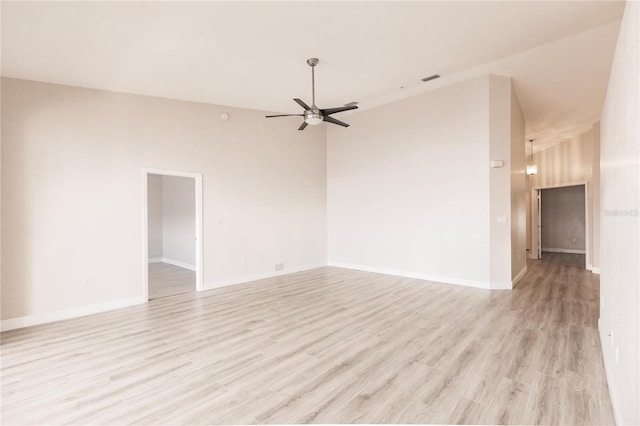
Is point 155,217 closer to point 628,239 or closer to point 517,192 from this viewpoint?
point 517,192

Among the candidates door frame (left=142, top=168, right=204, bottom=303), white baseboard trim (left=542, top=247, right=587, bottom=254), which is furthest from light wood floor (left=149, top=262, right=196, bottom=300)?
white baseboard trim (left=542, top=247, right=587, bottom=254)

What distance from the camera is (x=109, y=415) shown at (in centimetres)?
215

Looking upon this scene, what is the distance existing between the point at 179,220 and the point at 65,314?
446cm

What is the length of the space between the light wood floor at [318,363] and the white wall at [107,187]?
1.98 ft

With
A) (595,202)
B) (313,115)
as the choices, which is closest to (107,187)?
(313,115)

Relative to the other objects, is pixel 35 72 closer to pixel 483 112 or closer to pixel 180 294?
pixel 180 294

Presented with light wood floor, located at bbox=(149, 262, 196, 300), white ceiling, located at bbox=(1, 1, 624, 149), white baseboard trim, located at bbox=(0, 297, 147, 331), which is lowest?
light wood floor, located at bbox=(149, 262, 196, 300)

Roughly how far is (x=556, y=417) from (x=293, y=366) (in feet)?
6.53

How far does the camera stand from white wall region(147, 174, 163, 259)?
9.09 metres

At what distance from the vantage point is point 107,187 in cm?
467

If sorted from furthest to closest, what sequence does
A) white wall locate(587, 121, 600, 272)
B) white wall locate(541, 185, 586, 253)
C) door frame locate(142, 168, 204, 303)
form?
white wall locate(541, 185, 586, 253) → white wall locate(587, 121, 600, 272) → door frame locate(142, 168, 204, 303)

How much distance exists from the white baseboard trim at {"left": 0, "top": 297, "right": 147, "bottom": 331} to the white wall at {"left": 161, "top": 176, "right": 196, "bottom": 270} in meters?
3.12

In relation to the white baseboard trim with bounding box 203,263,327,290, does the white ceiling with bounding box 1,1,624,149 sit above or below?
above

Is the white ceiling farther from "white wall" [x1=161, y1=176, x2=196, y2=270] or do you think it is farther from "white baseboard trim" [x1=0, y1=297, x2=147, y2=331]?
"white wall" [x1=161, y1=176, x2=196, y2=270]
